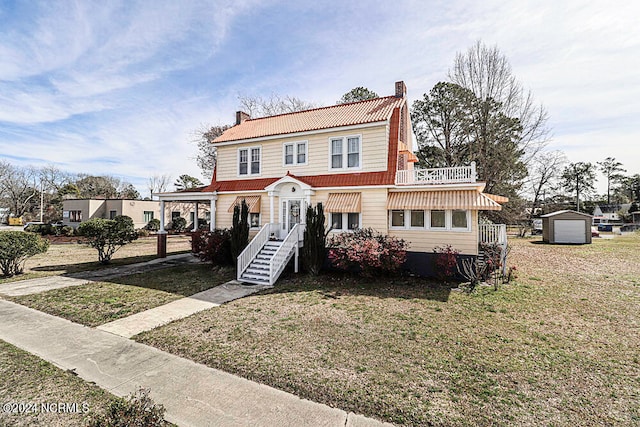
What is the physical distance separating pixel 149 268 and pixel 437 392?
1543cm

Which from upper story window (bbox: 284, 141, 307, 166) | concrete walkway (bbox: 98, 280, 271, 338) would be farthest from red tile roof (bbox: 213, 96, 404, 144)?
concrete walkway (bbox: 98, 280, 271, 338)

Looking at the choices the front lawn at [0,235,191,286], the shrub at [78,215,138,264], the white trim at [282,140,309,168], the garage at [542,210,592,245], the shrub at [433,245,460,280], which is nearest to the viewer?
the shrub at [433,245,460,280]

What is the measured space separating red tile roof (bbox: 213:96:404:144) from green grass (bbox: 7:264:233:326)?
28.0 feet

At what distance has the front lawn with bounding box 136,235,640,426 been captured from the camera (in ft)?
14.3

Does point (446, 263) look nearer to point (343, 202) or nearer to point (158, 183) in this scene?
point (343, 202)

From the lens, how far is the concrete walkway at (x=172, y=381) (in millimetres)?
4016

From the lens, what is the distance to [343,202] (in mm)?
13992

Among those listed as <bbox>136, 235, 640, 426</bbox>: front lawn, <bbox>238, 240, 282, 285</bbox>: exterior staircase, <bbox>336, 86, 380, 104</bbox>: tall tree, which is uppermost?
<bbox>336, 86, 380, 104</bbox>: tall tree

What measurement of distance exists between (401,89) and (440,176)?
609cm

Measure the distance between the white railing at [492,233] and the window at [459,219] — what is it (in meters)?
1.98

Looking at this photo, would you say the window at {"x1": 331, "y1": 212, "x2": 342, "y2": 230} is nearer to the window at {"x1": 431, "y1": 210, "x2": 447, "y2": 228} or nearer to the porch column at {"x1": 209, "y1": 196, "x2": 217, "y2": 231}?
the window at {"x1": 431, "y1": 210, "x2": 447, "y2": 228}

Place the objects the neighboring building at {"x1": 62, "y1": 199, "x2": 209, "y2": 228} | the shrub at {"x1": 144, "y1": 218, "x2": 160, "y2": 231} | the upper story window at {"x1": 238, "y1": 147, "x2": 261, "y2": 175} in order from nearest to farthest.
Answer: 1. the upper story window at {"x1": 238, "y1": 147, "x2": 261, "y2": 175}
2. the neighboring building at {"x1": 62, "y1": 199, "x2": 209, "y2": 228}
3. the shrub at {"x1": 144, "y1": 218, "x2": 160, "y2": 231}

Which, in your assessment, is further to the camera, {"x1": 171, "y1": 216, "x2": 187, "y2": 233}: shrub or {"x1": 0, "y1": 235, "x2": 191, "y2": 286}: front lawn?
{"x1": 171, "y1": 216, "x2": 187, "y2": 233}: shrub

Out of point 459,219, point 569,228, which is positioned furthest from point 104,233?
point 569,228
